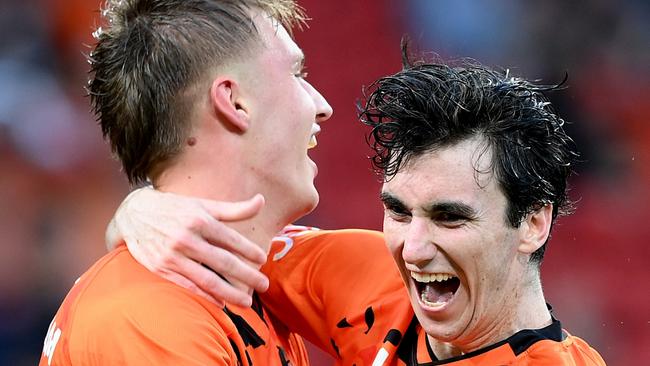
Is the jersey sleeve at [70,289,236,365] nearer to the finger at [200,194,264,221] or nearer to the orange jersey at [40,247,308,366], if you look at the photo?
the orange jersey at [40,247,308,366]

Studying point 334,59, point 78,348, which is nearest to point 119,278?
point 78,348

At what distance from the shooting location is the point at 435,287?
105 inches

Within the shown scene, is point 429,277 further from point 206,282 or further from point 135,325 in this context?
point 135,325

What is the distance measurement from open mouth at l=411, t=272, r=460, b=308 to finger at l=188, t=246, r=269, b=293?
0.44m

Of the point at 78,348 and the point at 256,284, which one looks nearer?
the point at 78,348

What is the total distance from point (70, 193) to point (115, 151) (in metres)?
3.40

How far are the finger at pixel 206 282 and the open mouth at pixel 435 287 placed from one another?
20.4 inches

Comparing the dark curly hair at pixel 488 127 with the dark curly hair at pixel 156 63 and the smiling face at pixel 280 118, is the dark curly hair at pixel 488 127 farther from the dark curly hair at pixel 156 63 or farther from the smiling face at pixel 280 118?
the dark curly hair at pixel 156 63

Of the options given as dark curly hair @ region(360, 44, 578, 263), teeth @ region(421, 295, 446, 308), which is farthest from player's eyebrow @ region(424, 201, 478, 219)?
teeth @ region(421, 295, 446, 308)

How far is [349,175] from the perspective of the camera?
21.6 feet

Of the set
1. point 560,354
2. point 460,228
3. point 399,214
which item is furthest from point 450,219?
point 560,354

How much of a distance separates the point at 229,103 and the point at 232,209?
0.27 meters

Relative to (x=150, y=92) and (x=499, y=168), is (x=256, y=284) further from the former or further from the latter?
(x=499, y=168)

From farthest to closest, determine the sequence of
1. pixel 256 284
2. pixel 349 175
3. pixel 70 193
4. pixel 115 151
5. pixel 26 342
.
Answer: pixel 349 175, pixel 70 193, pixel 26 342, pixel 115 151, pixel 256 284
